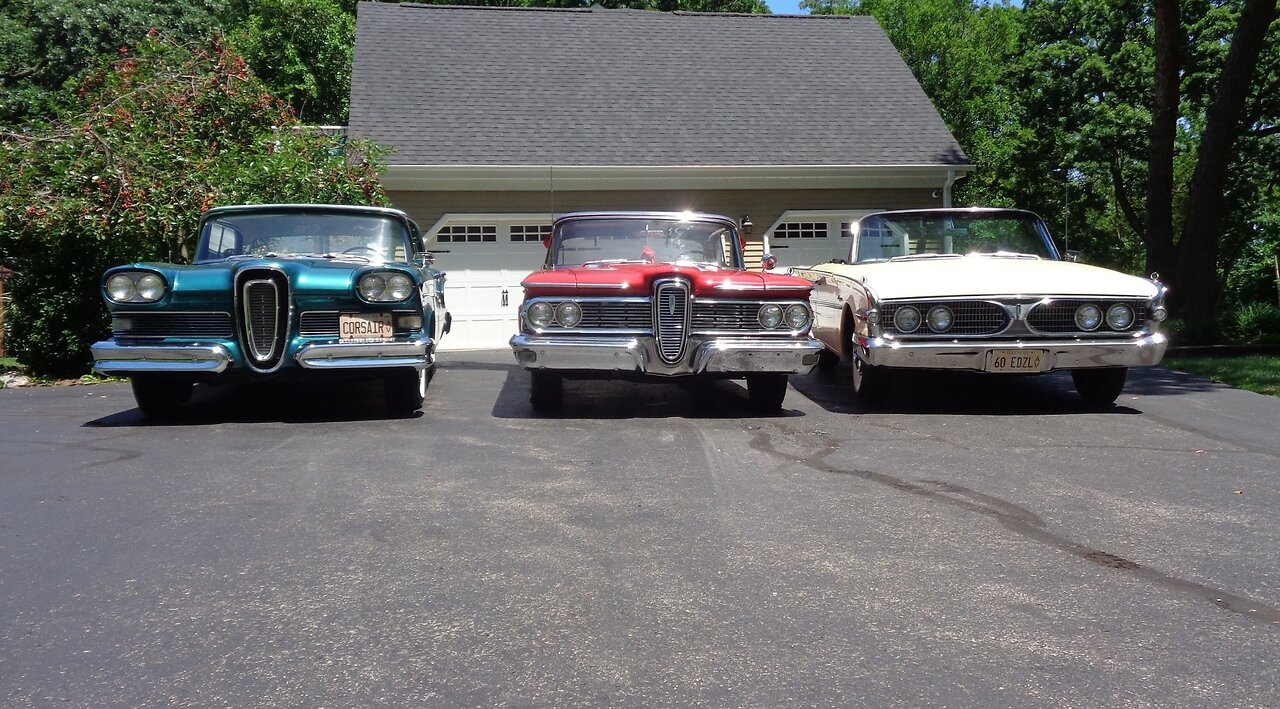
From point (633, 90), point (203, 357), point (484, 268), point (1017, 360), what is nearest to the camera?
point (203, 357)

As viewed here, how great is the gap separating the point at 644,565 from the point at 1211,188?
1248 centimetres

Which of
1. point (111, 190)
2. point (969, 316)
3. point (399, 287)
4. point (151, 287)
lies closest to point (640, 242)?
point (399, 287)

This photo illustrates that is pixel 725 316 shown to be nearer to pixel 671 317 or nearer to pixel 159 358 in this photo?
pixel 671 317

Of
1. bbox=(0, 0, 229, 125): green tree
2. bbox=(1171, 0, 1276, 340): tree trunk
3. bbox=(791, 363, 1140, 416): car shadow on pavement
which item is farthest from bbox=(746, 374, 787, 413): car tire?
bbox=(0, 0, 229, 125): green tree

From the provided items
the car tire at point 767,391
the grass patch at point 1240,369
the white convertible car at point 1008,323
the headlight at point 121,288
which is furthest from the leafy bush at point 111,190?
the grass patch at point 1240,369

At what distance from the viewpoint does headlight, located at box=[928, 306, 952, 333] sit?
8.05 metres

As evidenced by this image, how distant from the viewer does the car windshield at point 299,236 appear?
8797 mm

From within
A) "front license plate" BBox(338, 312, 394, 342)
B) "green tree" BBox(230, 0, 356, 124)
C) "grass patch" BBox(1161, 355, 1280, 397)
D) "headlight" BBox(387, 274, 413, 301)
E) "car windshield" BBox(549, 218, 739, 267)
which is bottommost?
"grass patch" BBox(1161, 355, 1280, 397)

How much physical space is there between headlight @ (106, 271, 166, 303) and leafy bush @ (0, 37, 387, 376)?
4.28 metres

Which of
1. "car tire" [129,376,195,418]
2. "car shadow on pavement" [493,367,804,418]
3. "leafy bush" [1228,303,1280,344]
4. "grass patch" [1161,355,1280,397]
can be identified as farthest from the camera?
"leafy bush" [1228,303,1280,344]

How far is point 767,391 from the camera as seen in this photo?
840 cm

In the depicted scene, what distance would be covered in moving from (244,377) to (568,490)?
3289 mm

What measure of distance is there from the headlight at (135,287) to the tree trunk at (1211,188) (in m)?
11.6

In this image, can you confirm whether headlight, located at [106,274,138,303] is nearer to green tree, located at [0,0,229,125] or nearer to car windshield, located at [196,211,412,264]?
car windshield, located at [196,211,412,264]
